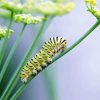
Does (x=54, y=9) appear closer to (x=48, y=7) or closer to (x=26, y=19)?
(x=48, y=7)

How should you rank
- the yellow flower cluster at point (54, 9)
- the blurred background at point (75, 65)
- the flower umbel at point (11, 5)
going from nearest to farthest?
the yellow flower cluster at point (54, 9) → the flower umbel at point (11, 5) → the blurred background at point (75, 65)

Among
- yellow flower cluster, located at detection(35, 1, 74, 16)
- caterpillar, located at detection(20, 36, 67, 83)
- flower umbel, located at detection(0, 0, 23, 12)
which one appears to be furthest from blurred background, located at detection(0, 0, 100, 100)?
yellow flower cluster, located at detection(35, 1, 74, 16)

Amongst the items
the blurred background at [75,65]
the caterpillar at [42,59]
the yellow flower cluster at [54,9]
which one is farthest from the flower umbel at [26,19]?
the blurred background at [75,65]

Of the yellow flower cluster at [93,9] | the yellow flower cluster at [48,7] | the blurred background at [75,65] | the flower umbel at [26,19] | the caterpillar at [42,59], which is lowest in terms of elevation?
the blurred background at [75,65]

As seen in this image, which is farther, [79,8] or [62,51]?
[79,8]

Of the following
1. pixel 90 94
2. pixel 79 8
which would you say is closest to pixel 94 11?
pixel 90 94

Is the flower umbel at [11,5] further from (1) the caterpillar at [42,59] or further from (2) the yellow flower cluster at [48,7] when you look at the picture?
(1) the caterpillar at [42,59]

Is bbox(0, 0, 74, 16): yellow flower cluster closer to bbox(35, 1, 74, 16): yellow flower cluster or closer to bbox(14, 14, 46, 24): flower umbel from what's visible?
bbox(35, 1, 74, 16): yellow flower cluster

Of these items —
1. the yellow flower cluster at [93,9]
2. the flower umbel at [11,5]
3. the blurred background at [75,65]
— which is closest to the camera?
the flower umbel at [11,5]

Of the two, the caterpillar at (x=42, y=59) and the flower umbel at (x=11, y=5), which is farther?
the caterpillar at (x=42, y=59)

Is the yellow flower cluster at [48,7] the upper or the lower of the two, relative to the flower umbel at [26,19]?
upper

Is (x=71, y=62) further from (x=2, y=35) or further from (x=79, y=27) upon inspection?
(x=2, y=35)
